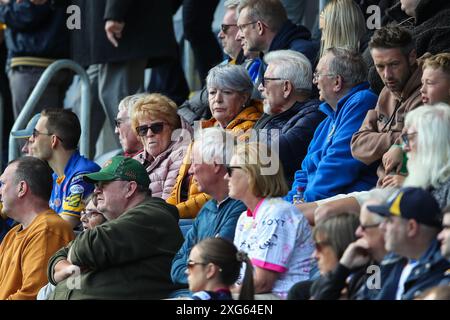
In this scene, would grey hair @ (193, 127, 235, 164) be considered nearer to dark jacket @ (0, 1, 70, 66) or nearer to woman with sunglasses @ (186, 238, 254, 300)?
woman with sunglasses @ (186, 238, 254, 300)

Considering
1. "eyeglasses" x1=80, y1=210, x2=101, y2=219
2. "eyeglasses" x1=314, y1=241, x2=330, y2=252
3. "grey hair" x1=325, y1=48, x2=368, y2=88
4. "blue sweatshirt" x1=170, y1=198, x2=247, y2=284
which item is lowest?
"eyeglasses" x1=80, y1=210, x2=101, y2=219

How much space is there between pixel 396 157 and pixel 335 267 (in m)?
1.31

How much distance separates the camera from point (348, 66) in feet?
28.0

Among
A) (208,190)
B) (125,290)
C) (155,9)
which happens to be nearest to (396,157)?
(208,190)

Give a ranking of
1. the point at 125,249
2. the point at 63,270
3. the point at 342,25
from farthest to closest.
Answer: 1. the point at 342,25
2. the point at 63,270
3. the point at 125,249

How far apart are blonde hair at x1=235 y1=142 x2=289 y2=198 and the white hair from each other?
777mm

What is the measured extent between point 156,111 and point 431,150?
3.07 m

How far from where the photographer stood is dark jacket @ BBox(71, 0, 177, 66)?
37.0 ft

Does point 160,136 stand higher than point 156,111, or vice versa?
point 156,111

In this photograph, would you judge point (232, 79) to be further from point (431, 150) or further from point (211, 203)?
point (431, 150)

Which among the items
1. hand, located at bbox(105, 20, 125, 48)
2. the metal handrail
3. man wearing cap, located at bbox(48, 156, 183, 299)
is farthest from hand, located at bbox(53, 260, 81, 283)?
hand, located at bbox(105, 20, 125, 48)

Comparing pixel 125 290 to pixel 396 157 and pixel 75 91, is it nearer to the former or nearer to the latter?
pixel 396 157

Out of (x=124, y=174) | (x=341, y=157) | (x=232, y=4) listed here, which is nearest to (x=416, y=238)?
(x=341, y=157)
